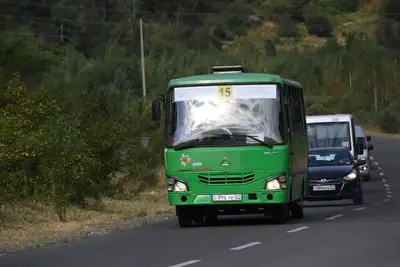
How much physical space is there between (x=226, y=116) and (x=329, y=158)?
11.3 meters

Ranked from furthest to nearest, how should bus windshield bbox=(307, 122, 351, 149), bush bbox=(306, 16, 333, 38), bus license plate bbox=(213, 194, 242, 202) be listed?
bush bbox=(306, 16, 333, 38) → bus windshield bbox=(307, 122, 351, 149) → bus license plate bbox=(213, 194, 242, 202)

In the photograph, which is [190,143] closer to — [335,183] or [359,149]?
[335,183]

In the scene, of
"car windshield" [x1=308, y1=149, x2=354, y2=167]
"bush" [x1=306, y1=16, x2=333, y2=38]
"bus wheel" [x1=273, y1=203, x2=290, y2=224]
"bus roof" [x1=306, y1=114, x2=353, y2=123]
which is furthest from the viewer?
"bush" [x1=306, y1=16, x2=333, y2=38]

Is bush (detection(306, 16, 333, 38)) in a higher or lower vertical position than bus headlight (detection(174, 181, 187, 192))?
higher

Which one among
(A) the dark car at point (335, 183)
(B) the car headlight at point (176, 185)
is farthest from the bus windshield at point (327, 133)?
(B) the car headlight at point (176, 185)

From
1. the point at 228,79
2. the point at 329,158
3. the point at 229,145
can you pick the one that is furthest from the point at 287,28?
the point at 229,145

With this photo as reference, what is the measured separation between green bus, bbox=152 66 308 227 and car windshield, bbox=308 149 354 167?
9.88 metres

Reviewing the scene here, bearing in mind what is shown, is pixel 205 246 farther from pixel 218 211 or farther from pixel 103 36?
pixel 103 36

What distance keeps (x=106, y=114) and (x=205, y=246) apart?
572 inches

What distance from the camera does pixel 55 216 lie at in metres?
27.6

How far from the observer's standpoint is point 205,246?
20766 mm

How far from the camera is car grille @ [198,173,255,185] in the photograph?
25.5 m

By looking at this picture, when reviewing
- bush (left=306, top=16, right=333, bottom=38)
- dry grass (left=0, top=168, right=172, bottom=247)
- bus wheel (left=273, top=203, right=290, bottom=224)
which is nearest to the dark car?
dry grass (left=0, top=168, right=172, bottom=247)

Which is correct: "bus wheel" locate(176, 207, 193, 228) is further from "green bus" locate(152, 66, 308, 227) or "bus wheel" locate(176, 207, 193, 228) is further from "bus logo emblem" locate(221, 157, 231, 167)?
"bus logo emblem" locate(221, 157, 231, 167)
